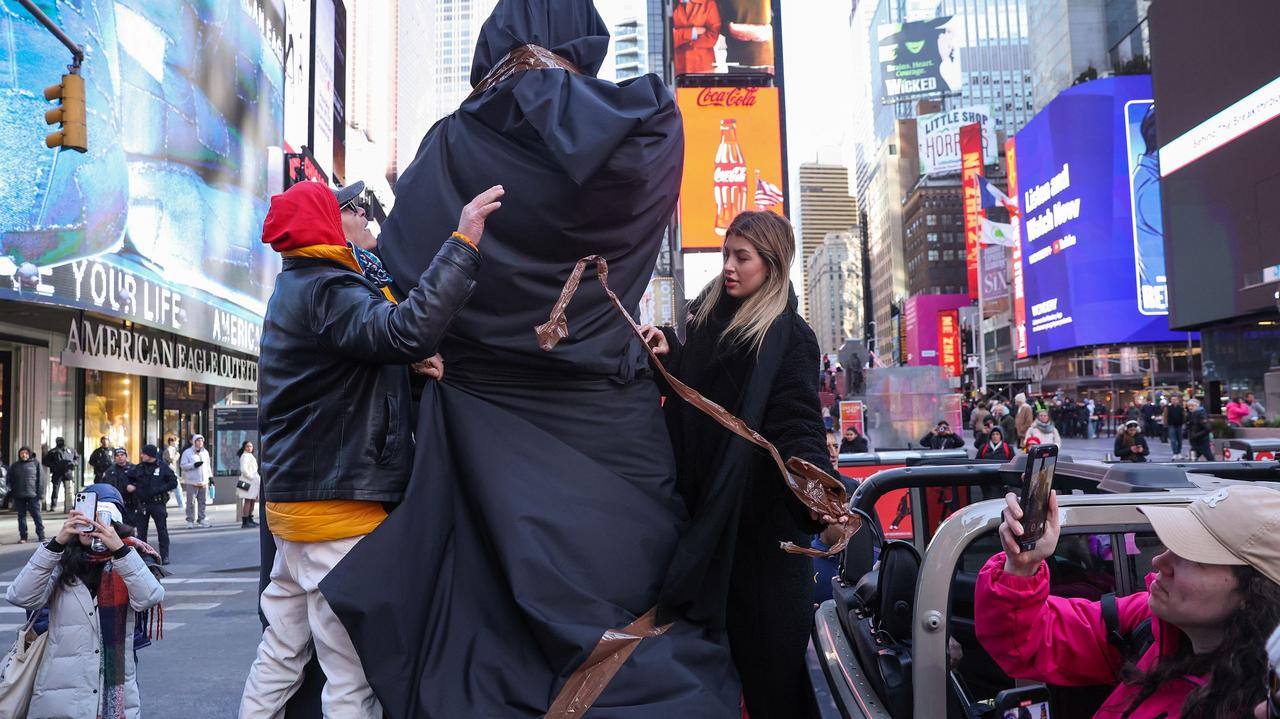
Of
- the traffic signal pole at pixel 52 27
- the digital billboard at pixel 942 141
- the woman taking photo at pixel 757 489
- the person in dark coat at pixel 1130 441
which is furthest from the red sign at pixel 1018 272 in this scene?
the woman taking photo at pixel 757 489

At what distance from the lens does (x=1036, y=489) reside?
1.92 metres

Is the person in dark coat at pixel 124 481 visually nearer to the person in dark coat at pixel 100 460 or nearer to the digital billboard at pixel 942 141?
the person in dark coat at pixel 100 460

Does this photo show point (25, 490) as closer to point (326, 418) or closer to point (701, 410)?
point (326, 418)

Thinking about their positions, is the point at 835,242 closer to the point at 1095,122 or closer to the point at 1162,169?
the point at 1095,122

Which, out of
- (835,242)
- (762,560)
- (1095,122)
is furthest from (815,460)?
(835,242)

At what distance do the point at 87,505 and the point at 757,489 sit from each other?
3496mm

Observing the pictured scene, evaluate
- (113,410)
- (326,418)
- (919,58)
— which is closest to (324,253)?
(326,418)

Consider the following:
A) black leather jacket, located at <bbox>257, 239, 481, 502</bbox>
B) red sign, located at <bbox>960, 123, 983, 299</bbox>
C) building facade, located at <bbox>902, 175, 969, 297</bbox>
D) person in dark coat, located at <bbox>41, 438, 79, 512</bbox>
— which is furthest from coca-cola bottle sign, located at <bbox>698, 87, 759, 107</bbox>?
building facade, located at <bbox>902, 175, 969, 297</bbox>

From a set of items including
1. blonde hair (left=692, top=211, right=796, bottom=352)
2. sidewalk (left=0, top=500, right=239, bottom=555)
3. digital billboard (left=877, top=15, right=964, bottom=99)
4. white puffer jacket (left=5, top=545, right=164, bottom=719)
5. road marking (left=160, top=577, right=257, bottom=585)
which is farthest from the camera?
digital billboard (left=877, top=15, right=964, bottom=99)

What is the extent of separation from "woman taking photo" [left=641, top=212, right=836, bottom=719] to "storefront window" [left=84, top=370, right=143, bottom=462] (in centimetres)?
2388

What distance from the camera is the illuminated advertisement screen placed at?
1565 cm

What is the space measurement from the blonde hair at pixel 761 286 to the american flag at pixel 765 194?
28356mm

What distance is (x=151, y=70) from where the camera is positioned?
20.8 meters

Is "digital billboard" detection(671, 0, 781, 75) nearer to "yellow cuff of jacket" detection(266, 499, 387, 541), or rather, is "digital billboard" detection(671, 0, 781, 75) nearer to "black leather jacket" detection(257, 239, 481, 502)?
"black leather jacket" detection(257, 239, 481, 502)
